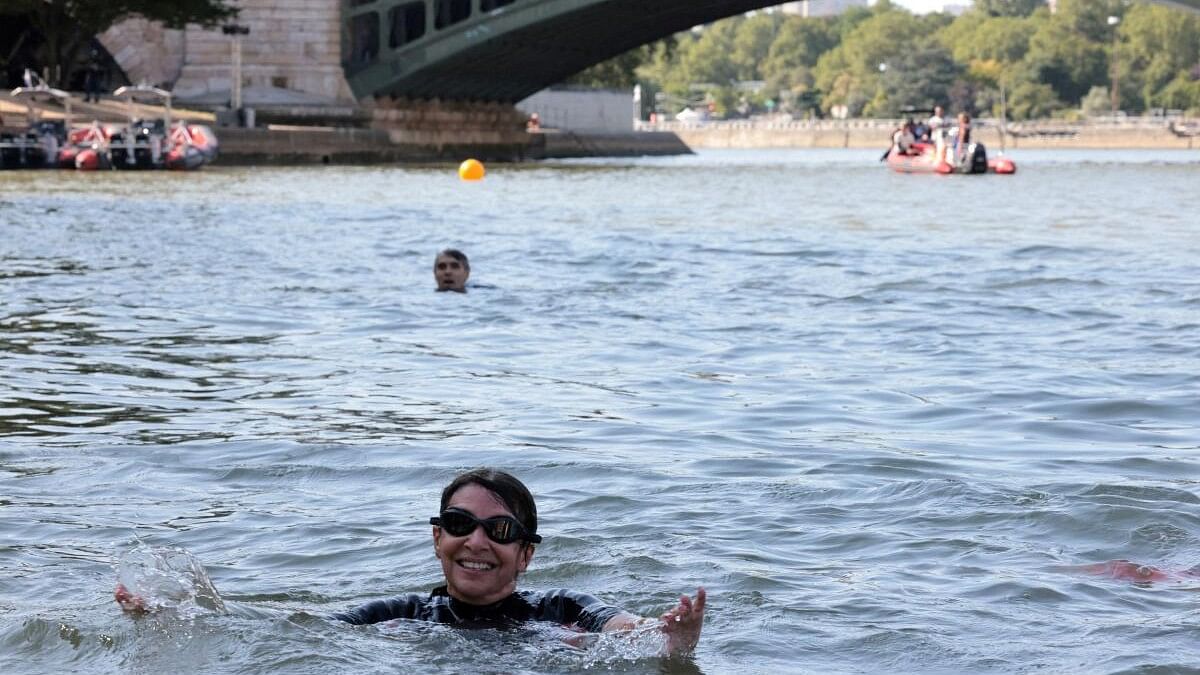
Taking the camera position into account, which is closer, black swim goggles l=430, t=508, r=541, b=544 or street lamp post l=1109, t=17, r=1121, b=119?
black swim goggles l=430, t=508, r=541, b=544

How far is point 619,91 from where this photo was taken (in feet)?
338

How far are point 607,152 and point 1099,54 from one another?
92.1 m

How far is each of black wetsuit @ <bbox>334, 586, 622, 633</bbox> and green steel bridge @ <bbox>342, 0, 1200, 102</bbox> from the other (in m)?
46.9

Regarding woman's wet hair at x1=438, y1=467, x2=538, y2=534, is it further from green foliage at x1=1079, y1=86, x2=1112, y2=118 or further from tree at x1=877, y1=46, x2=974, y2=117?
tree at x1=877, y1=46, x2=974, y2=117

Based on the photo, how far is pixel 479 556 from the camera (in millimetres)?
5711

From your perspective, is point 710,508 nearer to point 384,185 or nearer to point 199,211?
point 199,211

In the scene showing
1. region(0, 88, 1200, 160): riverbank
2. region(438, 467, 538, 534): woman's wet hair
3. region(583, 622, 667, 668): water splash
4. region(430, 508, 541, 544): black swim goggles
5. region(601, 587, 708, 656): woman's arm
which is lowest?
region(0, 88, 1200, 160): riverbank

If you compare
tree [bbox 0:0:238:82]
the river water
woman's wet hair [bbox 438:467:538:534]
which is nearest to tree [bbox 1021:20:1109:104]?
tree [bbox 0:0:238:82]

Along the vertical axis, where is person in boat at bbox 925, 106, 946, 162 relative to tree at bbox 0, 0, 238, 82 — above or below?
below

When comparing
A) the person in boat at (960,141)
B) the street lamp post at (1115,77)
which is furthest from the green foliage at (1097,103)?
the person in boat at (960,141)

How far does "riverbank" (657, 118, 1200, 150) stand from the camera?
4857 inches

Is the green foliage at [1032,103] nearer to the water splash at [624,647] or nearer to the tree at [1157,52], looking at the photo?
the tree at [1157,52]

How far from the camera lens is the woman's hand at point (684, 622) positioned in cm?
525

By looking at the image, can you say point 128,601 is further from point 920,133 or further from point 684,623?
point 920,133
